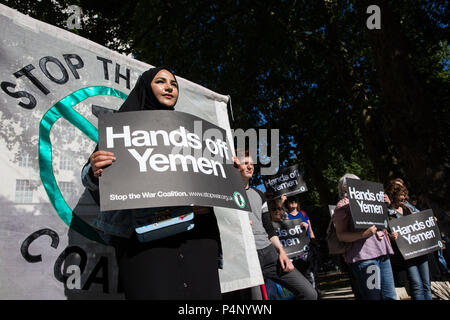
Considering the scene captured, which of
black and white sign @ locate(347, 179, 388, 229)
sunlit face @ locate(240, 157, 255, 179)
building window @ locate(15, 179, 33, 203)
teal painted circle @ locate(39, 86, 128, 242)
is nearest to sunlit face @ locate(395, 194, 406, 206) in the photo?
black and white sign @ locate(347, 179, 388, 229)

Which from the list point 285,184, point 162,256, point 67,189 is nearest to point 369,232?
point 162,256

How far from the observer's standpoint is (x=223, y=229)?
331 centimetres

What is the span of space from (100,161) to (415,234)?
158 inches

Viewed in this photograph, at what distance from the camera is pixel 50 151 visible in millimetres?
2447

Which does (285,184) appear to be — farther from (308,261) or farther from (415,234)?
(415,234)

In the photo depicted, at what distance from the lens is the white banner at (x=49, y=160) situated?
86.5 inches

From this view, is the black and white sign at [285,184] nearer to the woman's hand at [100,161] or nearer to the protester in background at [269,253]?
the protester in background at [269,253]

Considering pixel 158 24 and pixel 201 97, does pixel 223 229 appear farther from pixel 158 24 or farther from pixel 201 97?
pixel 158 24

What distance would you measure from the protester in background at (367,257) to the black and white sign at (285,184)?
3833mm

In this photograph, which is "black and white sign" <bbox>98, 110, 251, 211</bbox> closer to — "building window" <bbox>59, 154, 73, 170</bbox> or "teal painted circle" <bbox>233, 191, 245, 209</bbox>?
"teal painted circle" <bbox>233, 191, 245, 209</bbox>

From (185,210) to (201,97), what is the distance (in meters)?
2.03

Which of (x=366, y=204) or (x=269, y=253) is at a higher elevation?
(x=366, y=204)

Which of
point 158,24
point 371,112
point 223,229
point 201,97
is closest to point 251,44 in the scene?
point 158,24

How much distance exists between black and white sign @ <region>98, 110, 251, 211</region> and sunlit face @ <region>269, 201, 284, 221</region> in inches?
180
